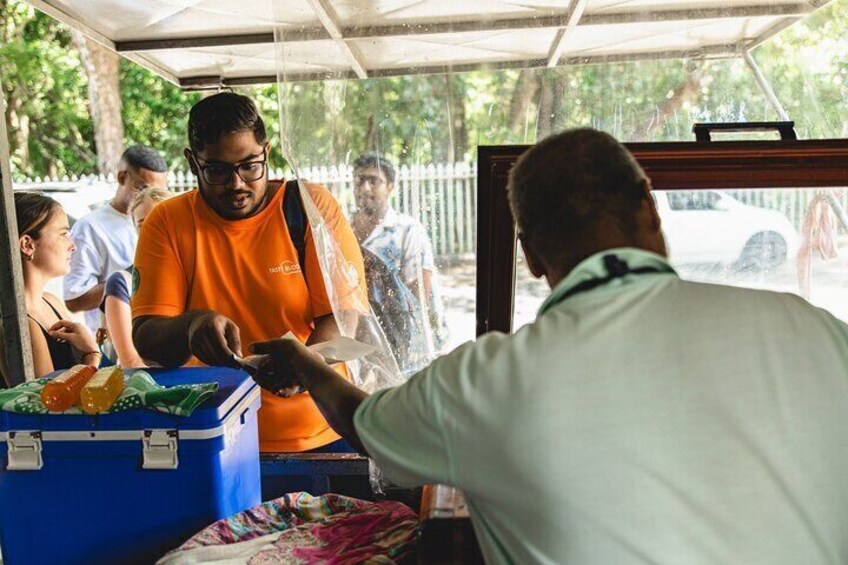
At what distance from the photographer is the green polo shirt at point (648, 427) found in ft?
3.09

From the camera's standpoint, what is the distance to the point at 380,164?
6.45 feet

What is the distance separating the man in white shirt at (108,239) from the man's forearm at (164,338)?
94.7 inches

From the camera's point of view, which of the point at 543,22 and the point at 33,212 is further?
the point at 33,212

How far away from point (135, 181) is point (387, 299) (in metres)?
2.70

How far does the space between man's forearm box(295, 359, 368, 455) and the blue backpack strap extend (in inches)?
27.1

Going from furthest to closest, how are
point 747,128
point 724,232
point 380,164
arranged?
point 380,164 → point 724,232 → point 747,128

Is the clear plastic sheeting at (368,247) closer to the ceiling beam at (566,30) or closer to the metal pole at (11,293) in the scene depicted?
the ceiling beam at (566,30)

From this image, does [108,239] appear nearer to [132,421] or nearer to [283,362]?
[132,421]

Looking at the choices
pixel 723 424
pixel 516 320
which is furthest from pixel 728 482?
pixel 516 320

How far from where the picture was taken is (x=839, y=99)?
196 cm

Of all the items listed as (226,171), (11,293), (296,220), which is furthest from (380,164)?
(11,293)

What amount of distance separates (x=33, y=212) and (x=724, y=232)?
2540 millimetres

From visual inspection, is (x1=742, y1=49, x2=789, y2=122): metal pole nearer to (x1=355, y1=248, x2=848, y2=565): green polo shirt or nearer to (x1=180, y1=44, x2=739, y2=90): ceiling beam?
(x1=180, y1=44, x2=739, y2=90): ceiling beam

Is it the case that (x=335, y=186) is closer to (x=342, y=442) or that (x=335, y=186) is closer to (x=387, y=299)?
(x=387, y=299)
